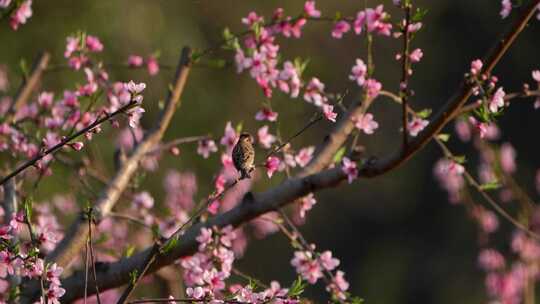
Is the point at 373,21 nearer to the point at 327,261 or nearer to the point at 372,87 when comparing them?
the point at 372,87

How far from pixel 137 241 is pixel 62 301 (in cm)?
329

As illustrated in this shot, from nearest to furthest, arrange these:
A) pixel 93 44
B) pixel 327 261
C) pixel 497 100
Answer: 1. pixel 497 100
2. pixel 327 261
3. pixel 93 44

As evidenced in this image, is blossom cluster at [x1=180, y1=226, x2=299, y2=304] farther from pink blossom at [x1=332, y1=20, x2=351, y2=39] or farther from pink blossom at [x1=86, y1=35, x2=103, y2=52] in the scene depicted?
pink blossom at [x1=86, y1=35, x2=103, y2=52]

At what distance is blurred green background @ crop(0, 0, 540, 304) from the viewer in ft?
52.3

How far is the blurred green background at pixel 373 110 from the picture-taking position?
628 inches

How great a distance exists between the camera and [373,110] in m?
17.8

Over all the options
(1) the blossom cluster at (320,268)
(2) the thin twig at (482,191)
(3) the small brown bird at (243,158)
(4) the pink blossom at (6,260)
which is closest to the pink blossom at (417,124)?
(2) the thin twig at (482,191)

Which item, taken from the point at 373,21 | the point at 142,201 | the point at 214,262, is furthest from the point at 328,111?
the point at 142,201

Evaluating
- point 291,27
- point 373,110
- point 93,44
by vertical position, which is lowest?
point 291,27

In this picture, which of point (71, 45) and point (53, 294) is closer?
point (53, 294)

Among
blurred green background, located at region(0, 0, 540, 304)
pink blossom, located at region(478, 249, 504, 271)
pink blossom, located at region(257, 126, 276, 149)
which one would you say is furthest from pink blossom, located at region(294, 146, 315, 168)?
blurred green background, located at region(0, 0, 540, 304)

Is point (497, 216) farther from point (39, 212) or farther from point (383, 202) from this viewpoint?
point (39, 212)

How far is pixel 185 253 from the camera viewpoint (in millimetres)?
4027

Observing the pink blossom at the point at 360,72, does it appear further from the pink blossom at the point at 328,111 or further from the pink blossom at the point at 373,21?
the pink blossom at the point at 328,111
